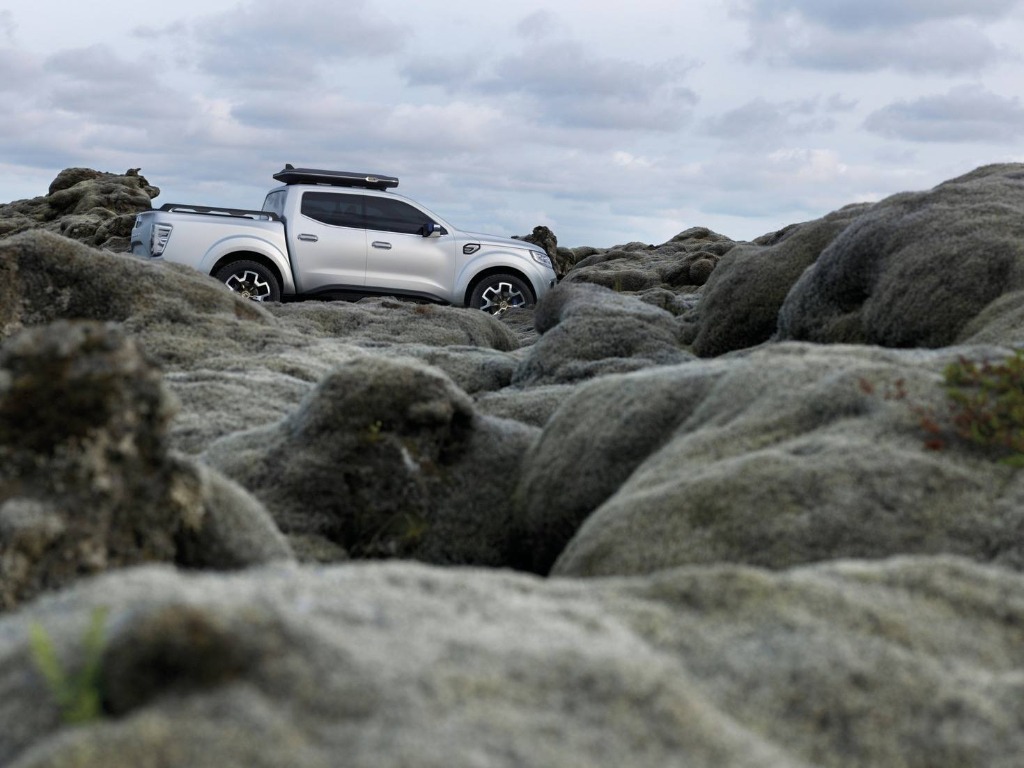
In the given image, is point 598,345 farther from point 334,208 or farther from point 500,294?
point 334,208

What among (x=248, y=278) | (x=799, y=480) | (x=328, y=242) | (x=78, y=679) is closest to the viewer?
(x=78, y=679)

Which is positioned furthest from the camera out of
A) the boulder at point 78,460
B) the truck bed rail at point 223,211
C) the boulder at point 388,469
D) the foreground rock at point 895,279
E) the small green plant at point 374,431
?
the truck bed rail at point 223,211

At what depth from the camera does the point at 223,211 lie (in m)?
20.5

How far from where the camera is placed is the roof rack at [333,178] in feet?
68.8

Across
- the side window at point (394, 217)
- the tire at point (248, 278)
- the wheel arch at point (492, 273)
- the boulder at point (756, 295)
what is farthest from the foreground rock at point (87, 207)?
the boulder at point (756, 295)

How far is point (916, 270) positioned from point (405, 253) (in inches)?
488

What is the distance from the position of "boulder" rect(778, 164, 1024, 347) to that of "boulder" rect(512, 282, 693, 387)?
1.19m

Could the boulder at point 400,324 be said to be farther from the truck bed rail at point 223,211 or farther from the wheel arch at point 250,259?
the truck bed rail at point 223,211

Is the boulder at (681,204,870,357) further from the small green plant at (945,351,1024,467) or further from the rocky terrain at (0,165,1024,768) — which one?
the small green plant at (945,351,1024,467)

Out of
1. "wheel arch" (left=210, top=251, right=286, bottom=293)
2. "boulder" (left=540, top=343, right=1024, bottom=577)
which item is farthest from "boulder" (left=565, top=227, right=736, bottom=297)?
"boulder" (left=540, top=343, right=1024, bottom=577)

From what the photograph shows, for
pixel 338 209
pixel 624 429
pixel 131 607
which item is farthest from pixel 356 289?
pixel 131 607

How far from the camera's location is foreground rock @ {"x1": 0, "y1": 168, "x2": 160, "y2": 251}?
3195cm

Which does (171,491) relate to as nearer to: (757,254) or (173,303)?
(173,303)

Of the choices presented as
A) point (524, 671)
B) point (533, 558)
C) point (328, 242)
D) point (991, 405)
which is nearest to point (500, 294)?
point (328, 242)
